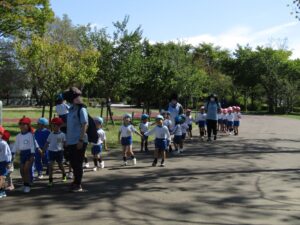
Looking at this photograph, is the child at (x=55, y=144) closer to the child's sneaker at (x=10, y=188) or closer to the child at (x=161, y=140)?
the child's sneaker at (x=10, y=188)

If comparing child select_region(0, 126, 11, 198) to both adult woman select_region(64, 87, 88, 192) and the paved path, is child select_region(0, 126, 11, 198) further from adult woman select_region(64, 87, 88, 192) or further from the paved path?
adult woman select_region(64, 87, 88, 192)

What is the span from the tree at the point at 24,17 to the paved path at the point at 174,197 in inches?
508

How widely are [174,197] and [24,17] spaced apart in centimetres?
1811

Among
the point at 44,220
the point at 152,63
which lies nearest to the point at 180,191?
the point at 44,220

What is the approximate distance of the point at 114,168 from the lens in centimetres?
1117

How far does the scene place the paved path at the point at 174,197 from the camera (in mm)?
6562

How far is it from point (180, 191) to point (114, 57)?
1590 centimetres

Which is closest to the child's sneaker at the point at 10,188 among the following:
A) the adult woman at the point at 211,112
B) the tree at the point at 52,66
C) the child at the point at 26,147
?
the child at the point at 26,147

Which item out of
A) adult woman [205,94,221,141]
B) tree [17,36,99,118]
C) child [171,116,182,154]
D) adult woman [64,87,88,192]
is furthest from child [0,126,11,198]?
adult woman [205,94,221,141]

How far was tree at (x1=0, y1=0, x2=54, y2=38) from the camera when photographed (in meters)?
22.4

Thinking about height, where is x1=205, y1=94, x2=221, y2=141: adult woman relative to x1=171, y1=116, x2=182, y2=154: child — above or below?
above

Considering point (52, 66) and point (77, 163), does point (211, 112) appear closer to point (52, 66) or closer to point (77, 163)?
point (52, 66)

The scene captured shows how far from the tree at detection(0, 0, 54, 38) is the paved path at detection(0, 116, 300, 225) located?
12.9 m

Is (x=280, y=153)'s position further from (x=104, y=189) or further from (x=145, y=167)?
(x=104, y=189)
